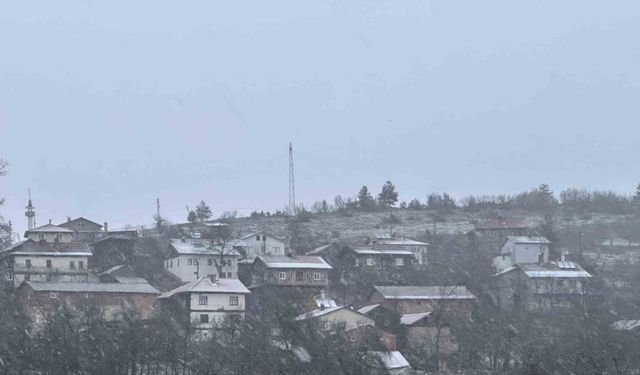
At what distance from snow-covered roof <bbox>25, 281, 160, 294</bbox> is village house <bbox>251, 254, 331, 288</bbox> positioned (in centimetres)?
847

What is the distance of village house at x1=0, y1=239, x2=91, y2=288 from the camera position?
3319 inches

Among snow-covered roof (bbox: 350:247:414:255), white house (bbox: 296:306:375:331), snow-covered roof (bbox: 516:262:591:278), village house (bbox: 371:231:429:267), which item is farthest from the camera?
village house (bbox: 371:231:429:267)

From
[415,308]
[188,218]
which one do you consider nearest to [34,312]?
[415,308]

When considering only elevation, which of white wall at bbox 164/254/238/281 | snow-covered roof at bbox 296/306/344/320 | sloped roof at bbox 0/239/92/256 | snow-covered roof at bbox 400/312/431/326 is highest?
sloped roof at bbox 0/239/92/256

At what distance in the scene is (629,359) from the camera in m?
64.5

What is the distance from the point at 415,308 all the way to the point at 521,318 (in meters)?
6.39

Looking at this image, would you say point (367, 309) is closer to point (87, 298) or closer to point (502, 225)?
point (87, 298)

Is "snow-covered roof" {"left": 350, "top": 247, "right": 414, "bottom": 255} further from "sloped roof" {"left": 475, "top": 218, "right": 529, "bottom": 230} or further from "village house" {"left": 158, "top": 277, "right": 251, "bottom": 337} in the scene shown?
"village house" {"left": 158, "top": 277, "right": 251, "bottom": 337}

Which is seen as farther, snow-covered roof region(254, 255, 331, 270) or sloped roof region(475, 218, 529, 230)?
sloped roof region(475, 218, 529, 230)

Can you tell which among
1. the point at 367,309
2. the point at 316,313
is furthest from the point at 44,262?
the point at 367,309

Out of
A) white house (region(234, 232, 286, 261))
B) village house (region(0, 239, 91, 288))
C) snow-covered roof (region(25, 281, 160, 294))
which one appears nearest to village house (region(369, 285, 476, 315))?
snow-covered roof (region(25, 281, 160, 294))

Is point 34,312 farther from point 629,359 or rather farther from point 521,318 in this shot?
point 629,359

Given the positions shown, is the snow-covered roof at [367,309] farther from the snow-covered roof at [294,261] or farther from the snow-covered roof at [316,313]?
the snow-covered roof at [294,261]

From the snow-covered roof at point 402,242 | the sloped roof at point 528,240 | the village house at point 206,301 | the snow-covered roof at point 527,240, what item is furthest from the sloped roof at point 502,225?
the village house at point 206,301
